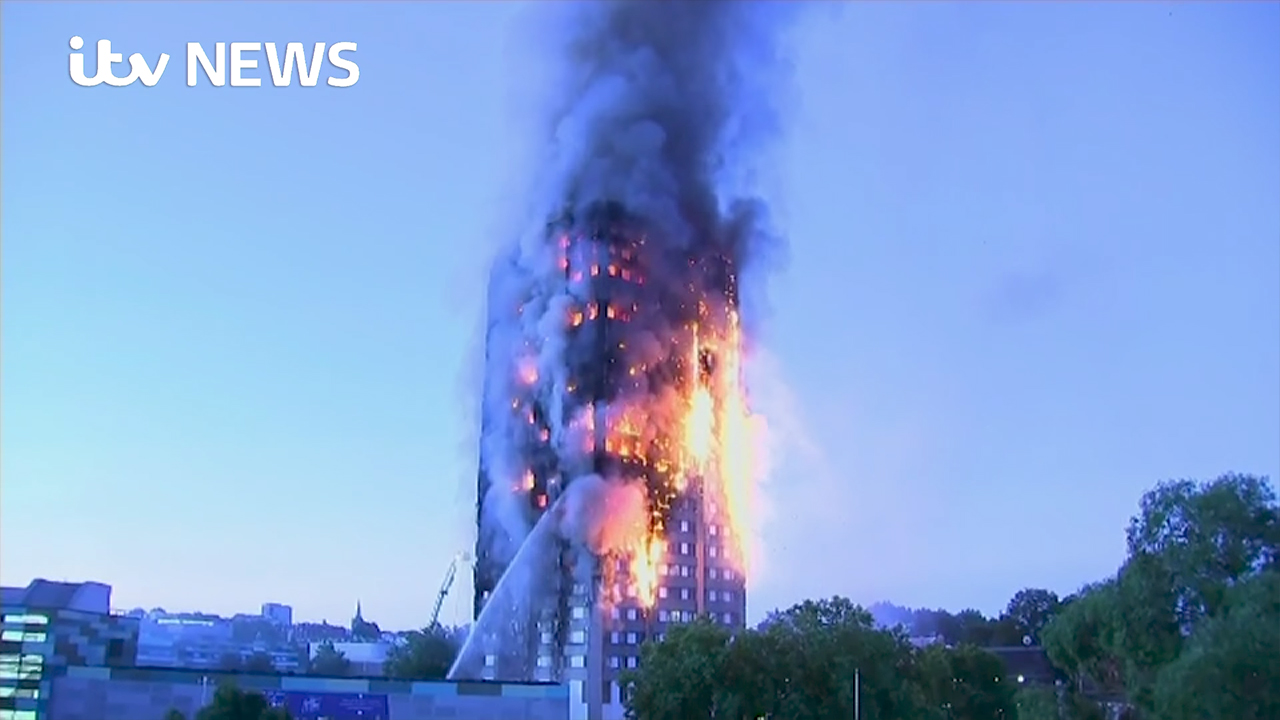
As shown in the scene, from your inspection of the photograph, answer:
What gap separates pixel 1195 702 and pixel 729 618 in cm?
8671

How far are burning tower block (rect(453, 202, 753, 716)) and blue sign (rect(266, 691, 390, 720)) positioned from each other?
35.3 metres

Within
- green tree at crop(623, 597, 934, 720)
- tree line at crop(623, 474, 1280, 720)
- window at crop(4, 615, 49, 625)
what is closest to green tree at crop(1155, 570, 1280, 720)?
tree line at crop(623, 474, 1280, 720)

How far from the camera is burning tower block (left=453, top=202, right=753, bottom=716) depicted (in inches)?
4545

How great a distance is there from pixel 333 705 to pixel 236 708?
26413mm

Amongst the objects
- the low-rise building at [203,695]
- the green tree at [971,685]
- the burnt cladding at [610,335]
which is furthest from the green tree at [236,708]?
the burnt cladding at [610,335]

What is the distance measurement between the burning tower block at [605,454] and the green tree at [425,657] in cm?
619

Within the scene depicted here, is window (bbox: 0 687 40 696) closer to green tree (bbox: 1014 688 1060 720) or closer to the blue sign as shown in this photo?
the blue sign

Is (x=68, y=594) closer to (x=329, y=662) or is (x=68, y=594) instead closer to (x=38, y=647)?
(x=329, y=662)

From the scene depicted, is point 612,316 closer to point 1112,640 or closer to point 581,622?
point 581,622

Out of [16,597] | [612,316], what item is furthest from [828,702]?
[16,597]

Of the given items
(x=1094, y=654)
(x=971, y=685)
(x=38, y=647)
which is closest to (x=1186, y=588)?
(x=1094, y=654)

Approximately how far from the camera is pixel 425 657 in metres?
128

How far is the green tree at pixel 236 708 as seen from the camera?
51094mm

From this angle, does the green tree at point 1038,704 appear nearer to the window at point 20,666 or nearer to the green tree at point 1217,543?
the green tree at point 1217,543
